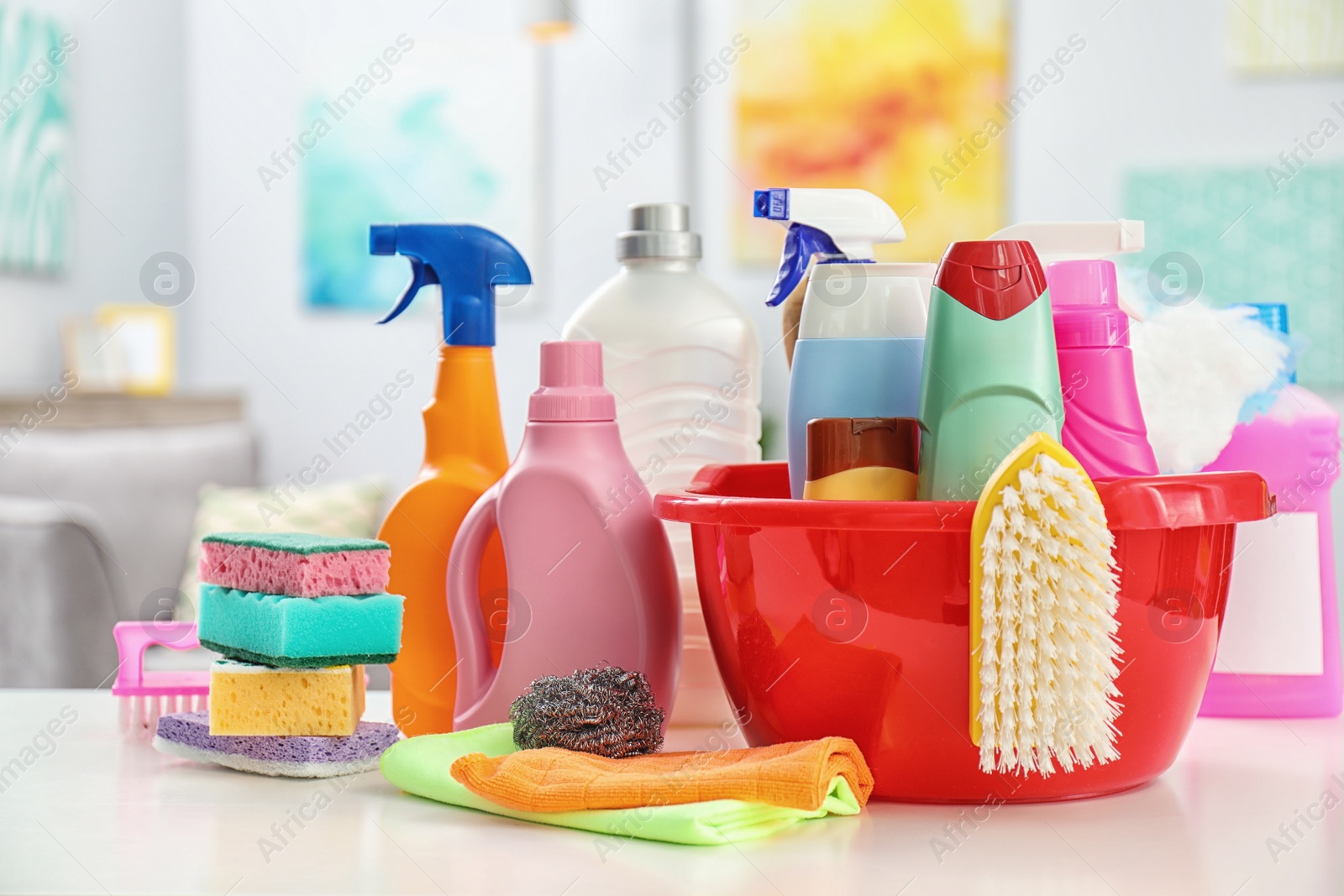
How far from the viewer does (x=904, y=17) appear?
2865mm

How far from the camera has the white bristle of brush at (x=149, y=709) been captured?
64 cm

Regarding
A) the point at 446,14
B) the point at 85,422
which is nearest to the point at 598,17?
the point at 446,14

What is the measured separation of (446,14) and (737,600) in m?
2.90

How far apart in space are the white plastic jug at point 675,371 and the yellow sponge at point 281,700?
0.62ft

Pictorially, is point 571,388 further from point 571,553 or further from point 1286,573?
point 1286,573

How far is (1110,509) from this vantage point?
464mm

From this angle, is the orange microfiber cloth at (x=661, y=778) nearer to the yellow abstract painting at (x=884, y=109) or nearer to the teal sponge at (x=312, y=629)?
the teal sponge at (x=312, y=629)

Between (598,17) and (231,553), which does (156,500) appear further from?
(231,553)

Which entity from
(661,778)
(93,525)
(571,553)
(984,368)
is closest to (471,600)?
(571,553)

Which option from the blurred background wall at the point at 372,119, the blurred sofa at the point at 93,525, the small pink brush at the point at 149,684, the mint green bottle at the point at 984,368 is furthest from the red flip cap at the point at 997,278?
the blurred background wall at the point at 372,119

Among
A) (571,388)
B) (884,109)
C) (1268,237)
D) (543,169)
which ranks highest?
(884,109)

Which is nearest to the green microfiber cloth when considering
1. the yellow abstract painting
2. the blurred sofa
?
the blurred sofa

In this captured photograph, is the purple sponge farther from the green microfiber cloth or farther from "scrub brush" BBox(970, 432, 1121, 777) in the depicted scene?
"scrub brush" BBox(970, 432, 1121, 777)

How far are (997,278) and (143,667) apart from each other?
1.57 feet
